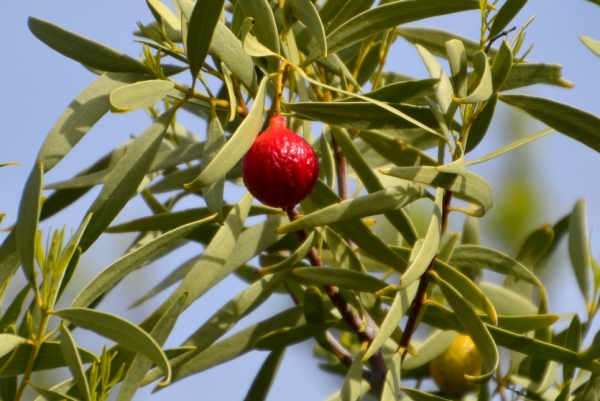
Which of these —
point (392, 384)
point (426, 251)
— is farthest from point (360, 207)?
point (392, 384)

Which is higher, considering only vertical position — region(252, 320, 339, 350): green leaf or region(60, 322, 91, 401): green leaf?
region(60, 322, 91, 401): green leaf

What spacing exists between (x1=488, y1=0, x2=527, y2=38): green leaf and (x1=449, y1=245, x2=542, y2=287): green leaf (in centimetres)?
23

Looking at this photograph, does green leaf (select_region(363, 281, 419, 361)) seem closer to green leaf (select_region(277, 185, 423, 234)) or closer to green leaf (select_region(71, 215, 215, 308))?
green leaf (select_region(277, 185, 423, 234))

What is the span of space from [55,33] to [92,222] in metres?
0.18

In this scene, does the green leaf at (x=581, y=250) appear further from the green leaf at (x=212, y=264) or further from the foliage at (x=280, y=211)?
the green leaf at (x=212, y=264)

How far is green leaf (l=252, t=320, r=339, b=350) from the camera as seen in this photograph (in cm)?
85

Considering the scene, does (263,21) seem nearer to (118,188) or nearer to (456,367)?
(118,188)

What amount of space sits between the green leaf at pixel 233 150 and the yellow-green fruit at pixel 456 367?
→ 57 cm

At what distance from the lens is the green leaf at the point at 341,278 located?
0.74 meters

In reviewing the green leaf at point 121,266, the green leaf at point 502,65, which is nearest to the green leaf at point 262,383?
the green leaf at point 121,266

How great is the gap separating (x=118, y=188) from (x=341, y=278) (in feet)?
0.74

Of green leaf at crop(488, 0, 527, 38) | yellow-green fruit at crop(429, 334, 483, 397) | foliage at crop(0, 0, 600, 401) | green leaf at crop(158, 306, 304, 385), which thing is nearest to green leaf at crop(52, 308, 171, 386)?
foliage at crop(0, 0, 600, 401)

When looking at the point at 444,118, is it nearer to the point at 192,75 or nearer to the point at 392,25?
the point at 392,25

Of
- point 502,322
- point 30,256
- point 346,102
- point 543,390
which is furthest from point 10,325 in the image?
point 543,390
